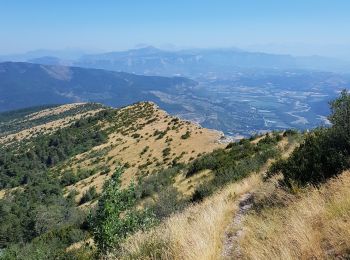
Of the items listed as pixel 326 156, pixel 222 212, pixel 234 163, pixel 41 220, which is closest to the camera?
pixel 222 212

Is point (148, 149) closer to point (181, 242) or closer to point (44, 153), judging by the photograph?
point (44, 153)

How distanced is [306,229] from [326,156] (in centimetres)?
417

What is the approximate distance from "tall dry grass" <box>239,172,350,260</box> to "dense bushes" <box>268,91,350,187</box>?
1.17 metres

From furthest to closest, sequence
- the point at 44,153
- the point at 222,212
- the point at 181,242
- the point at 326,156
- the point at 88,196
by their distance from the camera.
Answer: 1. the point at 44,153
2. the point at 88,196
3. the point at 326,156
4. the point at 222,212
5. the point at 181,242

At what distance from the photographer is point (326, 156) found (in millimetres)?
9625

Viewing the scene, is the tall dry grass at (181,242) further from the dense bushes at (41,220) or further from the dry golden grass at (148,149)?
the dry golden grass at (148,149)

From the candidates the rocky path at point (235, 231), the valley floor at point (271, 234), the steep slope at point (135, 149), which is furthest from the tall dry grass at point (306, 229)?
the steep slope at point (135, 149)

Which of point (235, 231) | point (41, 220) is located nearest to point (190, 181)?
point (41, 220)

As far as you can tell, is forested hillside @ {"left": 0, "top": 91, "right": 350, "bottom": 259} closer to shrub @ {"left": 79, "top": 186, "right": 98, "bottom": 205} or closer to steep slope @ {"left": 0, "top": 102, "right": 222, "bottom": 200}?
shrub @ {"left": 79, "top": 186, "right": 98, "bottom": 205}

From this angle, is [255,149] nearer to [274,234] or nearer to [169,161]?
[169,161]

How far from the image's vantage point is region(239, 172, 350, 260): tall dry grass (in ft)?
17.2

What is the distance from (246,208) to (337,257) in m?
4.87

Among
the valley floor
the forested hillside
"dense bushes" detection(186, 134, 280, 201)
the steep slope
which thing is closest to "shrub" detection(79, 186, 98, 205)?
the forested hillside

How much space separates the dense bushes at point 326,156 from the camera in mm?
9406
